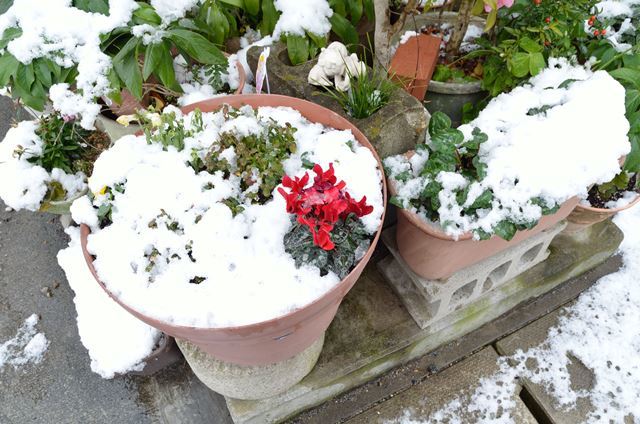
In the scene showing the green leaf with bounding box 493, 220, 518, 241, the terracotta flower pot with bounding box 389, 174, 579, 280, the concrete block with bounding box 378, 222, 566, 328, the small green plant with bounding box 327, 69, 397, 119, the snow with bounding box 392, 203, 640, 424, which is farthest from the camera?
the snow with bounding box 392, 203, 640, 424

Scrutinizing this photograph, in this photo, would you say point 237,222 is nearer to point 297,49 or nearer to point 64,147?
point 297,49

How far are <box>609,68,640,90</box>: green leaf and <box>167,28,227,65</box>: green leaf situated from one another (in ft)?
4.19

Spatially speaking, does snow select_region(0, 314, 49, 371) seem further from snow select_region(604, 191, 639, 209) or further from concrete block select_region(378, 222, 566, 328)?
snow select_region(604, 191, 639, 209)

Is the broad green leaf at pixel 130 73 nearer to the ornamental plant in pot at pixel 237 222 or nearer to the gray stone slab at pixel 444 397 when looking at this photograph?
the ornamental plant in pot at pixel 237 222

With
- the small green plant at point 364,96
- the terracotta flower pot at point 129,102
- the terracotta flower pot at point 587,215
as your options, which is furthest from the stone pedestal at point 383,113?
the terracotta flower pot at point 587,215

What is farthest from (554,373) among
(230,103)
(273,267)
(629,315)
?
(230,103)

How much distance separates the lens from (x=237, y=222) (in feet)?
4.33

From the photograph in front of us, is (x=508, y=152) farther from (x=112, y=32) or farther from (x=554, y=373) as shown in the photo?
(x=112, y=32)

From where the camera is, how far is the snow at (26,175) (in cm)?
182

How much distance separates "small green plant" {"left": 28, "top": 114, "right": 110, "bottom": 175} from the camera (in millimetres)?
A: 1895

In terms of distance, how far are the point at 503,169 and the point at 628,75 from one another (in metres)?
0.59

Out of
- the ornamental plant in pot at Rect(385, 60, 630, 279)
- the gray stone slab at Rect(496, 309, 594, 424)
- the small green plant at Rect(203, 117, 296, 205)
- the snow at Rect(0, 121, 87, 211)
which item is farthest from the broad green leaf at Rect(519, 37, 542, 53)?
the snow at Rect(0, 121, 87, 211)

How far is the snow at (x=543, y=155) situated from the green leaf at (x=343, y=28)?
0.69 meters

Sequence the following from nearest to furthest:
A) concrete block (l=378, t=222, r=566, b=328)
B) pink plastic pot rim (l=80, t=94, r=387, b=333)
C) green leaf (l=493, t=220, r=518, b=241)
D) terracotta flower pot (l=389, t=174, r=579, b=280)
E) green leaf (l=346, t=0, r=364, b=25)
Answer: pink plastic pot rim (l=80, t=94, r=387, b=333) → green leaf (l=493, t=220, r=518, b=241) → terracotta flower pot (l=389, t=174, r=579, b=280) → concrete block (l=378, t=222, r=566, b=328) → green leaf (l=346, t=0, r=364, b=25)
